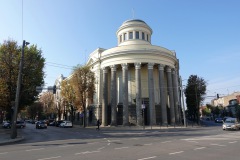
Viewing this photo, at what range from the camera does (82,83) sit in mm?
49688

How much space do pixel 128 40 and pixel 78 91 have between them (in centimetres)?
1685

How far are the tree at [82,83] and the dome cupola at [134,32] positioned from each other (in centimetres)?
1170

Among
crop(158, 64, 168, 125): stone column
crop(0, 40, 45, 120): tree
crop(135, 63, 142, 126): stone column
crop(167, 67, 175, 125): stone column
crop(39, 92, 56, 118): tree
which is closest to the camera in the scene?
crop(0, 40, 45, 120): tree

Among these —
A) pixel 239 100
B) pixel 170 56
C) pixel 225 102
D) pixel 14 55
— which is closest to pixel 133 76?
pixel 170 56

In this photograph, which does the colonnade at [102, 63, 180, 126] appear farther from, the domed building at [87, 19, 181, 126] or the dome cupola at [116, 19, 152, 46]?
the dome cupola at [116, 19, 152, 46]

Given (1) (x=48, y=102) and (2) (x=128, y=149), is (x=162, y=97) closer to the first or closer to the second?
(2) (x=128, y=149)

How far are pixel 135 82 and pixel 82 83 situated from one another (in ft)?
37.7

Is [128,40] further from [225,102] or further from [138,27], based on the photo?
[225,102]

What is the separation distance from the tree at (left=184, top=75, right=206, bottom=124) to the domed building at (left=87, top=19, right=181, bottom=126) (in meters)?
10.5

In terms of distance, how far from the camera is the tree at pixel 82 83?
49594 mm

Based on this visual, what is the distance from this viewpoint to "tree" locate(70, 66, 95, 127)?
163 feet

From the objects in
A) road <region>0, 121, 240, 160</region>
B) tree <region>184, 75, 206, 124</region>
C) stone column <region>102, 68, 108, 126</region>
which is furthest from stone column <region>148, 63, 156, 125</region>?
road <region>0, 121, 240, 160</region>

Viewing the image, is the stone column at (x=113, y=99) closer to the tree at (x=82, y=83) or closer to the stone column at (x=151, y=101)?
the tree at (x=82, y=83)

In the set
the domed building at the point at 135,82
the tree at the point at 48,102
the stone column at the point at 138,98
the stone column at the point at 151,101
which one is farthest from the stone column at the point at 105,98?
the tree at the point at 48,102
